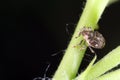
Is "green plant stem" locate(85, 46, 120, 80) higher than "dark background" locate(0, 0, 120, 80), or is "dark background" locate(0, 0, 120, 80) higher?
"green plant stem" locate(85, 46, 120, 80)

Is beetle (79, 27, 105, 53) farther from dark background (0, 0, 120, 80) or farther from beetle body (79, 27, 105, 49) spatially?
dark background (0, 0, 120, 80)

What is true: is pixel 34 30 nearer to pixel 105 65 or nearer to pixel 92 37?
pixel 92 37

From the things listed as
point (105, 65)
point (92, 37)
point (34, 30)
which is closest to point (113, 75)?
point (105, 65)

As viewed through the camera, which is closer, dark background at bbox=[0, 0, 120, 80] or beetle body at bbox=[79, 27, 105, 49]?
beetle body at bbox=[79, 27, 105, 49]

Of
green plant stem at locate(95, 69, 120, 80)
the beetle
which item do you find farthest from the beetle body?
green plant stem at locate(95, 69, 120, 80)

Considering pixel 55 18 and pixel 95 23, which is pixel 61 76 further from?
pixel 55 18

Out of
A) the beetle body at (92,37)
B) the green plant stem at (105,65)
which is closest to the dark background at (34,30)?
the beetle body at (92,37)
